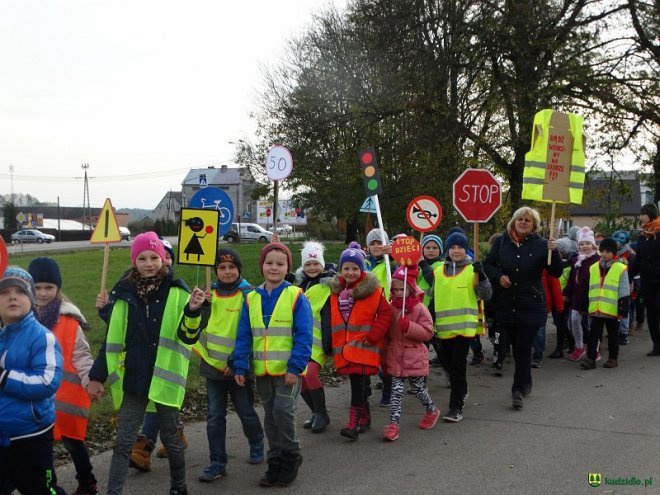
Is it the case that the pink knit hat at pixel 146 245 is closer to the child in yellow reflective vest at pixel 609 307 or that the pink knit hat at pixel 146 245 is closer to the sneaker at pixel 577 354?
the child in yellow reflective vest at pixel 609 307

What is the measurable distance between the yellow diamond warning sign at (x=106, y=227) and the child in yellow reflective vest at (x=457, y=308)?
3.29m

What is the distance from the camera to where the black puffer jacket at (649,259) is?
9984 mm

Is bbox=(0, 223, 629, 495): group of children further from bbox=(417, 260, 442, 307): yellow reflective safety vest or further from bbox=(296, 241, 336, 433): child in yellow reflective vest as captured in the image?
bbox=(417, 260, 442, 307): yellow reflective safety vest

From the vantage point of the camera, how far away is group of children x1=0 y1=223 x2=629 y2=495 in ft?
12.5

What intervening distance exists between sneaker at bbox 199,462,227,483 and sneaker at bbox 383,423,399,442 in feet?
5.10

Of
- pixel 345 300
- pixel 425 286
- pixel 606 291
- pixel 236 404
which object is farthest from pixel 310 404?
pixel 606 291

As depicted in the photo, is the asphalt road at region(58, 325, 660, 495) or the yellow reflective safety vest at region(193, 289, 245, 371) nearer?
the asphalt road at region(58, 325, 660, 495)

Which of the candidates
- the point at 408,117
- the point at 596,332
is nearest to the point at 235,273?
the point at 596,332

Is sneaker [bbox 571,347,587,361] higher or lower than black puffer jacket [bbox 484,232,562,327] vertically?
lower

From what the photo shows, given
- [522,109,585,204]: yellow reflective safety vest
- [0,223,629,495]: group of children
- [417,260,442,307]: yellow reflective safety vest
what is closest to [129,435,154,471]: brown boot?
[0,223,629,495]: group of children

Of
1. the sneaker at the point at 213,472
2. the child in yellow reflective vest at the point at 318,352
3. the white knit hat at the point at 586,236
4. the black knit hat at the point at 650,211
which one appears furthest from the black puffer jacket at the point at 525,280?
the black knit hat at the point at 650,211

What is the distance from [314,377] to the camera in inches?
247

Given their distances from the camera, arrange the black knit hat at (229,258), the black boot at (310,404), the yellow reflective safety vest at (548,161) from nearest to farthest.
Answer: the black knit hat at (229,258)
the black boot at (310,404)
the yellow reflective safety vest at (548,161)

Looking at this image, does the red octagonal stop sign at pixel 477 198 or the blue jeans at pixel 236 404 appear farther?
the red octagonal stop sign at pixel 477 198
